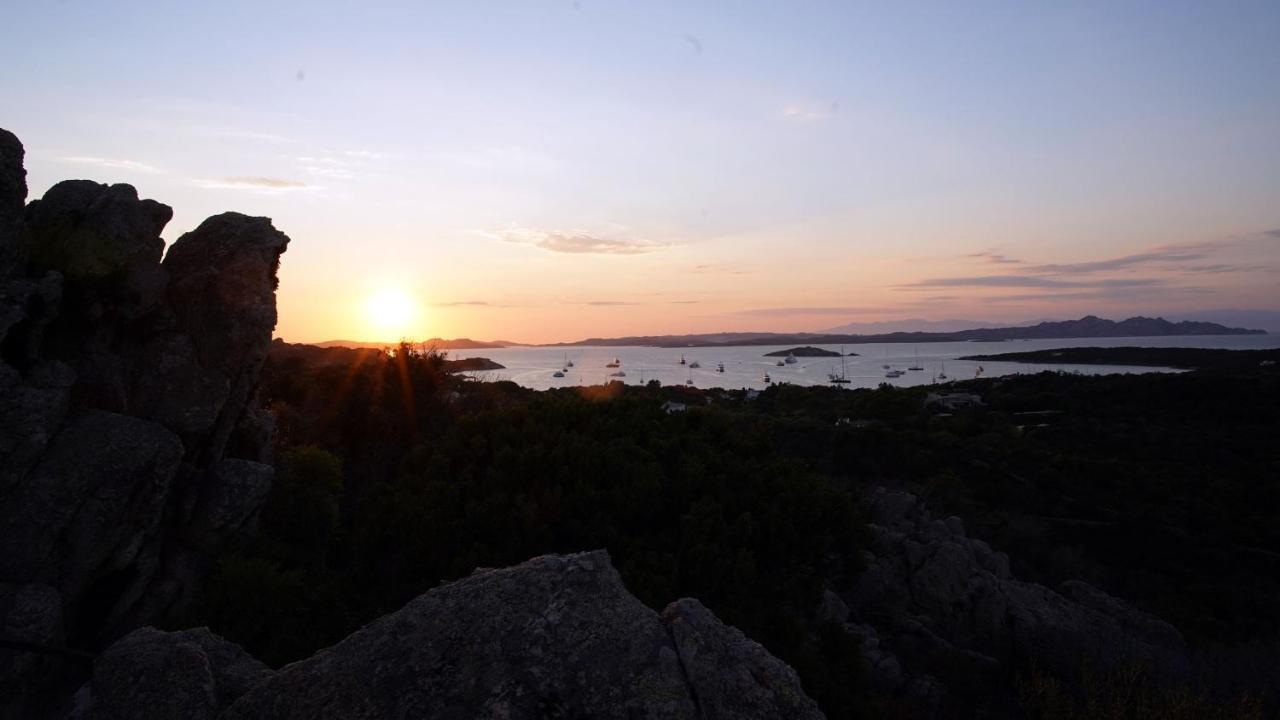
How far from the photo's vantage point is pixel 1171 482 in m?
22.9

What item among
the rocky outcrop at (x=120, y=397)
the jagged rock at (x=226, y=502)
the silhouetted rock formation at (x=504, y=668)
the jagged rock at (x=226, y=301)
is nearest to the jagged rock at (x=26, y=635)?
the rocky outcrop at (x=120, y=397)

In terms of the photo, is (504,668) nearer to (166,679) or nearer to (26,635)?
(166,679)

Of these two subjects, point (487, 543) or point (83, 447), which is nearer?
point (83, 447)

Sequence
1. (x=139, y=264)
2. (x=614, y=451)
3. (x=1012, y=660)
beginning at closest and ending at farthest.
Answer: (x=139, y=264), (x=614, y=451), (x=1012, y=660)

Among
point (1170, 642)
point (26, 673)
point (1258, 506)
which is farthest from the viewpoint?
point (1258, 506)

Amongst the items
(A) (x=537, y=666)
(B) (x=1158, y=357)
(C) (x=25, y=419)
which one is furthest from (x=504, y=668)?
(B) (x=1158, y=357)

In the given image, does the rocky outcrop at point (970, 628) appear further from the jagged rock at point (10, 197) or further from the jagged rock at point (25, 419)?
the jagged rock at point (10, 197)

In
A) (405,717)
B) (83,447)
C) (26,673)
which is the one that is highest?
(83,447)

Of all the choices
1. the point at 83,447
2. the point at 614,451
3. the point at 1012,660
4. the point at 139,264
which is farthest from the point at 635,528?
the point at 1012,660

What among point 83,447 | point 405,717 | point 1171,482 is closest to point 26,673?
point 83,447

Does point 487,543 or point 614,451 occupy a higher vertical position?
point 614,451

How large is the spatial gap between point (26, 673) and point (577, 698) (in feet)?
12.6

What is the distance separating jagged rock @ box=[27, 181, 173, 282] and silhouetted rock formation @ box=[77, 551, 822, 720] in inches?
155

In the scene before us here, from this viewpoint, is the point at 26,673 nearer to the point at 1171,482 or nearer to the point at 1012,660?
the point at 1012,660
